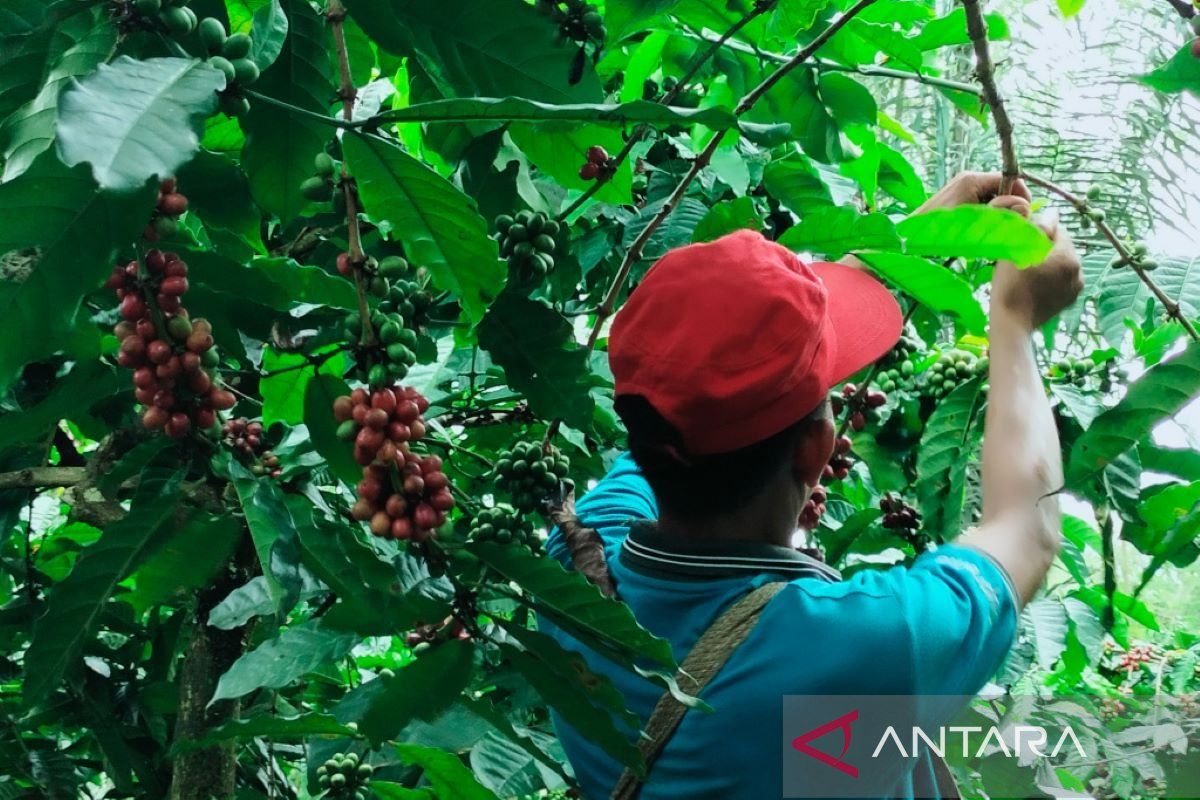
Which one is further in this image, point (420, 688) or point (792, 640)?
point (420, 688)

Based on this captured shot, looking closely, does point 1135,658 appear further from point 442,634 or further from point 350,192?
point 350,192

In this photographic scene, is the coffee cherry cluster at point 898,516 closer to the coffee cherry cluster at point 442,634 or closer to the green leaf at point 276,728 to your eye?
the coffee cherry cluster at point 442,634

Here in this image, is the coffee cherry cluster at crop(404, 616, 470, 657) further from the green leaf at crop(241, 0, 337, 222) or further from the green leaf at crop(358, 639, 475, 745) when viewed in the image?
the green leaf at crop(241, 0, 337, 222)

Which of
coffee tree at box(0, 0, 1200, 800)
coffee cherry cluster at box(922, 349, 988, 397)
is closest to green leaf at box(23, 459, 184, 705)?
coffee tree at box(0, 0, 1200, 800)

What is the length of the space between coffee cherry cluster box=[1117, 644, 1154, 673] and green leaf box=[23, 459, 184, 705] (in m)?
3.50

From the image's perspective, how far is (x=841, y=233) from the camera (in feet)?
4.88

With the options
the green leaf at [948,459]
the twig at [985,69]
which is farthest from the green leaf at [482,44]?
the green leaf at [948,459]

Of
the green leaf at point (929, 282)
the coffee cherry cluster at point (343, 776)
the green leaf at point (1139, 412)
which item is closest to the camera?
the green leaf at point (1139, 412)

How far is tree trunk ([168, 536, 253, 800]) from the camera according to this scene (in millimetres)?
1837

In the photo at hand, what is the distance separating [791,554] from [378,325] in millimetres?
536

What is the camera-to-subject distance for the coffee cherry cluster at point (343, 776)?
6.78ft

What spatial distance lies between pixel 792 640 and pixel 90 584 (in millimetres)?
717

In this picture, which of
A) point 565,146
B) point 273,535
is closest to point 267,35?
point 565,146

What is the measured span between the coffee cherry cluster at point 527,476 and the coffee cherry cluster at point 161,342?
58cm
